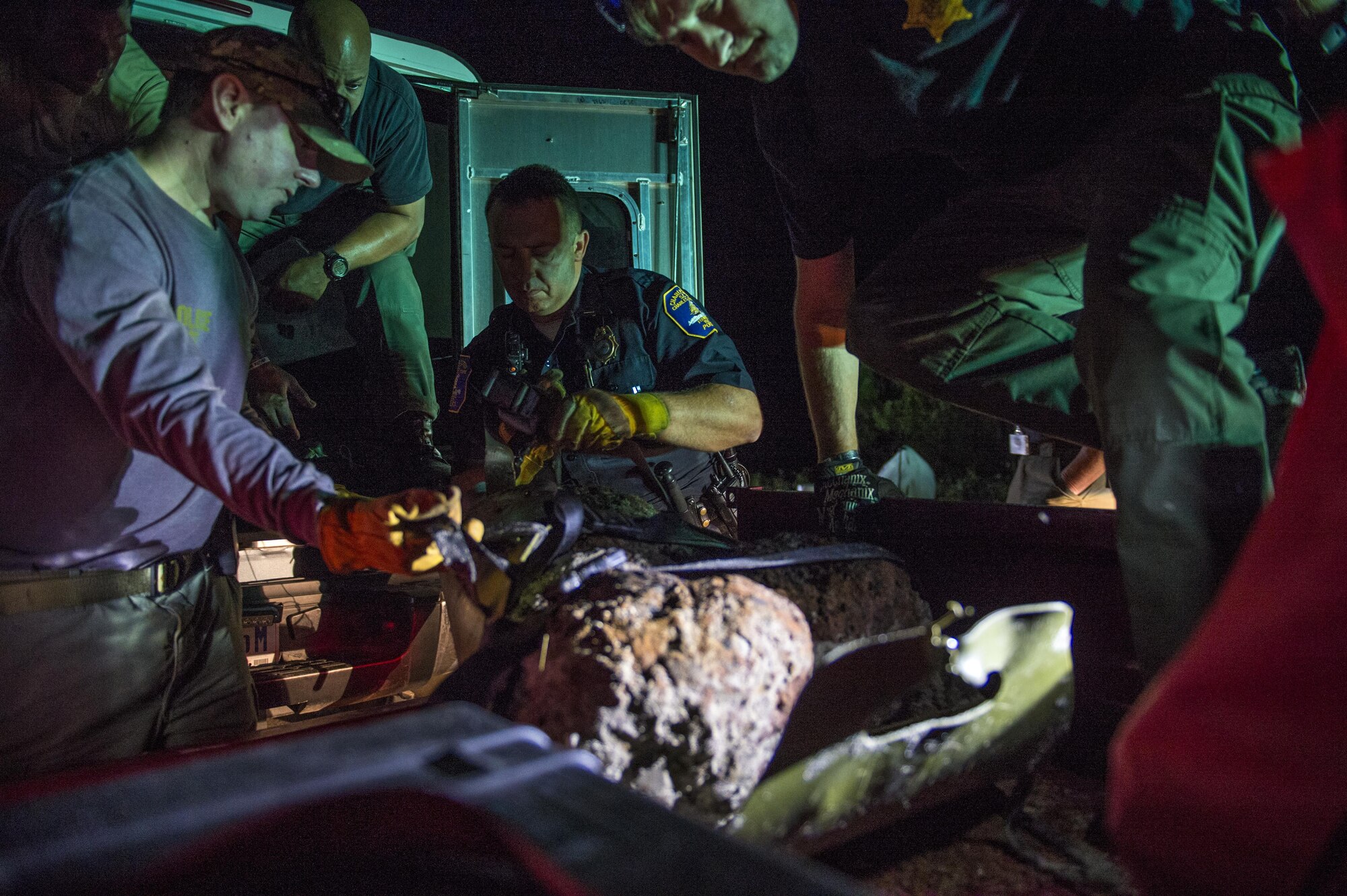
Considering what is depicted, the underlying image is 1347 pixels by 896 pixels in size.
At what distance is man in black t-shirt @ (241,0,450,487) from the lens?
3.27m

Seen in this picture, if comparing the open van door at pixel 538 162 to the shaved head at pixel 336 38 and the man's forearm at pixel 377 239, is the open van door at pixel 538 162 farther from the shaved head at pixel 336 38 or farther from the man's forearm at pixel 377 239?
the shaved head at pixel 336 38

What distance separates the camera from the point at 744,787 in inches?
43.6

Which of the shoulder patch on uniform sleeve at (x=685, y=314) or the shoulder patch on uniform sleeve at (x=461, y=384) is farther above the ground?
the shoulder patch on uniform sleeve at (x=685, y=314)

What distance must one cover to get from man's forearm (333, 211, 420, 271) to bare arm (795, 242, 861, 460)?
186 centimetres

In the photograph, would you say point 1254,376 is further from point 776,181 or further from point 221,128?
point 221,128

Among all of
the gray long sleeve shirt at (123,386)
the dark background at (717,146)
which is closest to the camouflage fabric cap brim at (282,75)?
the gray long sleeve shirt at (123,386)

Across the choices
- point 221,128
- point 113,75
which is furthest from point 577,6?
point 221,128

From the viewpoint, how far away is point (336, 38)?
309 cm

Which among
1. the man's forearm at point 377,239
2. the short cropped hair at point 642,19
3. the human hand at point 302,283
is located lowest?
the human hand at point 302,283

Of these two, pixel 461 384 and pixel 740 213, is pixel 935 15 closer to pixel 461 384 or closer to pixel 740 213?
pixel 461 384

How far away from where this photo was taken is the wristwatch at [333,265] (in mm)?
3109

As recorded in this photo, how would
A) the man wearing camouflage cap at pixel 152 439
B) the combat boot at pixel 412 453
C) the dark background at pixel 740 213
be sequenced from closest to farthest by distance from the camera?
the man wearing camouflage cap at pixel 152 439 < the combat boot at pixel 412 453 < the dark background at pixel 740 213

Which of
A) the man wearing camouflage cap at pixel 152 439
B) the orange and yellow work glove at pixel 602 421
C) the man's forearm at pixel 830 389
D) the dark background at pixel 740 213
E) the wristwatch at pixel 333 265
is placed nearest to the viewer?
the man wearing camouflage cap at pixel 152 439

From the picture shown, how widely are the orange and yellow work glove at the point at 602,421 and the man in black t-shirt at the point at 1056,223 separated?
1.68 ft
